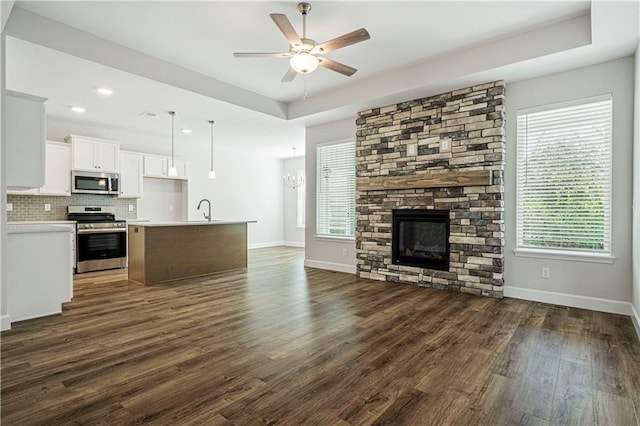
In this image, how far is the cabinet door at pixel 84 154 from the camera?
6.15 metres

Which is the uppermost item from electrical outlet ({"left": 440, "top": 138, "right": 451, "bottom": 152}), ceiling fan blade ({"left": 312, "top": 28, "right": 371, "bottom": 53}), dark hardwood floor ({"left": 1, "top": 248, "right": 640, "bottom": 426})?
ceiling fan blade ({"left": 312, "top": 28, "right": 371, "bottom": 53})

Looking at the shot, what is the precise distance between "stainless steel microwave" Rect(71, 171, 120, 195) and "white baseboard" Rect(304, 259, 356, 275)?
4.11 meters

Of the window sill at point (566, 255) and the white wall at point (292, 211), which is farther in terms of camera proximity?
the white wall at point (292, 211)

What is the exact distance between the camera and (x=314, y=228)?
6.61 meters

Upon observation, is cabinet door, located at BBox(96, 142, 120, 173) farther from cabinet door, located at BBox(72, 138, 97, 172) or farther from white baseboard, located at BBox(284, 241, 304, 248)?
white baseboard, located at BBox(284, 241, 304, 248)

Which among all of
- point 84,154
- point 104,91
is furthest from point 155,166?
point 104,91

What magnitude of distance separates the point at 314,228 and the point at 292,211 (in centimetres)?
410

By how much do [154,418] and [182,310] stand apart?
2.06 meters

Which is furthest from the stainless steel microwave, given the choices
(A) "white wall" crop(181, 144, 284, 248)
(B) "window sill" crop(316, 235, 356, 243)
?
(B) "window sill" crop(316, 235, 356, 243)

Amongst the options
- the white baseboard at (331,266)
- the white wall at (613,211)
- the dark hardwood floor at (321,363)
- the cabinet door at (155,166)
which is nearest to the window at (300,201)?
the white baseboard at (331,266)

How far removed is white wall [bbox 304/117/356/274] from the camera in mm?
6094

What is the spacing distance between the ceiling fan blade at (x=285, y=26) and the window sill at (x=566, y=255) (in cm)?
364

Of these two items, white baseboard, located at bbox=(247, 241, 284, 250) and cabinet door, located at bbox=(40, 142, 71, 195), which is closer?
cabinet door, located at bbox=(40, 142, 71, 195)

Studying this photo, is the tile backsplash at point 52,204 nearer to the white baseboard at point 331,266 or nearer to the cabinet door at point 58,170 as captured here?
the cabinet door at point 58,170
